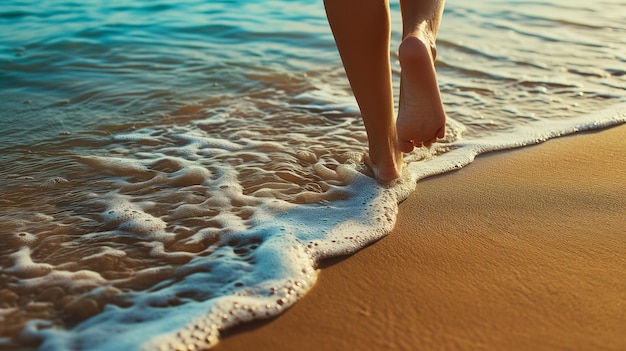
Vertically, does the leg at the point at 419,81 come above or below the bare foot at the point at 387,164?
above

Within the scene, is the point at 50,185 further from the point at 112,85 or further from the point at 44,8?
the point at 44,8

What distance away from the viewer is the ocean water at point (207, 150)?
165 centimetres

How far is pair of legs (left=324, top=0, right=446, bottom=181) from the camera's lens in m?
1.92

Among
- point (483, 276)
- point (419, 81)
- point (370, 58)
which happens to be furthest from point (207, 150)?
point (483, 276)

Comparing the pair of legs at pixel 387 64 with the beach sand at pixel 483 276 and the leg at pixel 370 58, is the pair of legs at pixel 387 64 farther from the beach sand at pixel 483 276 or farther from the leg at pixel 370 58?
the beach sand at pixel 483 276

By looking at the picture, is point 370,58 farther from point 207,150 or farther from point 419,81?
point 207,150

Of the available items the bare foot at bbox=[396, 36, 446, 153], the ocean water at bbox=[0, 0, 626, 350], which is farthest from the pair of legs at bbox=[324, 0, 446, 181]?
the ocean water at bbox=[0, 0, 626, 350]

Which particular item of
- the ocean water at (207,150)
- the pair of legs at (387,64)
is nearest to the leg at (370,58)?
the pair of legs at (387,64)

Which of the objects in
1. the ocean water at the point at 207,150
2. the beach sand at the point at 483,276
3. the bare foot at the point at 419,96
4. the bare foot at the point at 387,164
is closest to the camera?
the beach sand at the point at 483,276

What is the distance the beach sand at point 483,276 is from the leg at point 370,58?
0.23 metres

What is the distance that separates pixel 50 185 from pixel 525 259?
58.8 inches

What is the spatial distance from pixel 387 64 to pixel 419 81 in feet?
0.45

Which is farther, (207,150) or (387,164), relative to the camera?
(207,150)

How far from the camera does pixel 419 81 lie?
196 cm
